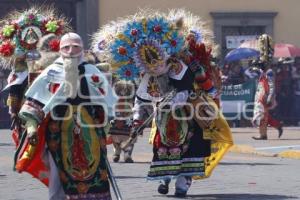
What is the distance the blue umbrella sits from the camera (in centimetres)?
2628

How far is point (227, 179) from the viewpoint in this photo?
1344cm

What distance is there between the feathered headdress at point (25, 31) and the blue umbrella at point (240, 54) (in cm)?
1380

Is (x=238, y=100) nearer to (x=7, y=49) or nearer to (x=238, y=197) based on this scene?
(x=7, y=49)

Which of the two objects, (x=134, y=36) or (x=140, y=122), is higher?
(x=134, y=36)

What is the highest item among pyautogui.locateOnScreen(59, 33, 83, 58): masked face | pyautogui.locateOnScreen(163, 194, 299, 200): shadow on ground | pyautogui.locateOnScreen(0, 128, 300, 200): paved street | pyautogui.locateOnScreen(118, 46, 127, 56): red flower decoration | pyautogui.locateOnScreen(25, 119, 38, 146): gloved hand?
pyautogui.locateOnScreen(118, 46, 127, 56): red flower decoration

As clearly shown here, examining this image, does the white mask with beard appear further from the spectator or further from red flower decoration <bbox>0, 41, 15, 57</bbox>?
the spectator

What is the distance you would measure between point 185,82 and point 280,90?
13.7 m

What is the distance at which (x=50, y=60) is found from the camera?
32.6 feet

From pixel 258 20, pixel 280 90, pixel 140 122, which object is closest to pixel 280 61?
pixel 280 90

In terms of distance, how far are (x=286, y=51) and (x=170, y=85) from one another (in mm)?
15771

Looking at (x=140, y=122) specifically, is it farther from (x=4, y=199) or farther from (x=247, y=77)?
(x=247, y=77)

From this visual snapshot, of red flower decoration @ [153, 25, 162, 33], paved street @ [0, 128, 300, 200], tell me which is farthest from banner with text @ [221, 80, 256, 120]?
red flower decoration @ [153, 25, 162, 33]

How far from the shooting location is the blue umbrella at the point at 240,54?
26.3 m

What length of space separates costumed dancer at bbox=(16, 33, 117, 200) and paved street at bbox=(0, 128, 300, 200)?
2260 millimetres
